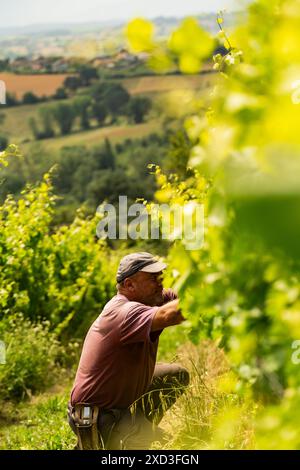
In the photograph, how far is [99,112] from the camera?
77375 mm

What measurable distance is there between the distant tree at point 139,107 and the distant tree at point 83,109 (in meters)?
5.30

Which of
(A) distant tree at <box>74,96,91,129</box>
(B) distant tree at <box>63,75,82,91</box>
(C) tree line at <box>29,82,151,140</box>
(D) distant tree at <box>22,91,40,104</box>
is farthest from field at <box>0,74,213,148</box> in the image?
(B) distant tree at <box>63,75,82,91</box>

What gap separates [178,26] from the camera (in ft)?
5.23

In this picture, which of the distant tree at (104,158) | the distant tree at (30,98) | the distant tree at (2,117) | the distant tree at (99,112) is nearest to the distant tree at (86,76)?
the distant tree at (99,112)

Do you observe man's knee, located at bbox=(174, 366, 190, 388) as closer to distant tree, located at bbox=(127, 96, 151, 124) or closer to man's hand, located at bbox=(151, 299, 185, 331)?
man's hand, located at bbox=(151, 299, 185, 331)

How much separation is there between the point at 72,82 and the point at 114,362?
79.6 metres

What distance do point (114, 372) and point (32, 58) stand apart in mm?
82779

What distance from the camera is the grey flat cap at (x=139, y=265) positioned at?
4293 millimetres

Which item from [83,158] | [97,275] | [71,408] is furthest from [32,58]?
[71,408]

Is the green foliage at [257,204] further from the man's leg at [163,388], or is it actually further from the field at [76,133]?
the field at [76,133]

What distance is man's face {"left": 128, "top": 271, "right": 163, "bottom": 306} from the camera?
430cm

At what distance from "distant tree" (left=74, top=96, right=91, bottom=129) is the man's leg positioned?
73.2m

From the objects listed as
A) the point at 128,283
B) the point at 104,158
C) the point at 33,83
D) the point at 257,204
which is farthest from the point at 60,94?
the point at 257,204

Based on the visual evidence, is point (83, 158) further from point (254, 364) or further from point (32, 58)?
point (254, 364)
